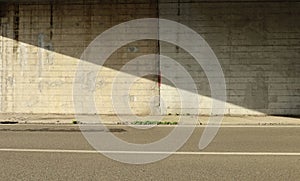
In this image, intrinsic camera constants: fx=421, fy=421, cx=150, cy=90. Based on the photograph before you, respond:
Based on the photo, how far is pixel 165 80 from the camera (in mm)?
16188

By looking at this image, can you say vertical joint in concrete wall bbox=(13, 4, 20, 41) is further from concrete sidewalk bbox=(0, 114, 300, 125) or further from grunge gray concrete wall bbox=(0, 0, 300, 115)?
concrete sidewalk bbox=(0, 114, 300, 125)

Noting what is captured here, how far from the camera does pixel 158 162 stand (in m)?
7.23

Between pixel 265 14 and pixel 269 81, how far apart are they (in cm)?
256

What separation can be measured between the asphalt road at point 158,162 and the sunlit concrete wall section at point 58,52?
5.60 meters

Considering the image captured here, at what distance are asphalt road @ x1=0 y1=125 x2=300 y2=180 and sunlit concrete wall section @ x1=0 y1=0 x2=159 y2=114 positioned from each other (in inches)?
221

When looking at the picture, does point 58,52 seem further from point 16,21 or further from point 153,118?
point 153,118

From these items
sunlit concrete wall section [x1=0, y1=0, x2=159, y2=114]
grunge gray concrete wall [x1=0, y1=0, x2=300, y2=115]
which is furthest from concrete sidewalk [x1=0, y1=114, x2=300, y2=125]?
sunlit concrete wall section [x1=0, y1=0, x2=159, y2=114]

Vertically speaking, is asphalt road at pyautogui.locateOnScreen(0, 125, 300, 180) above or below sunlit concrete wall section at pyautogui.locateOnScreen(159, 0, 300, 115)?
below

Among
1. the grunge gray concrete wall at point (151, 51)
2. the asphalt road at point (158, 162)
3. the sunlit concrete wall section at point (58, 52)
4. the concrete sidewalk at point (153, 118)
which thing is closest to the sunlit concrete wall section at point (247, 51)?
the grunge gray concrete wall at point (151, 51)

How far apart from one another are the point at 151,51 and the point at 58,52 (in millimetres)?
3687

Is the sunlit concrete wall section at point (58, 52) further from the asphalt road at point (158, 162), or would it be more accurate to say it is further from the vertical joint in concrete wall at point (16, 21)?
the asphalt road at point (158, 162)

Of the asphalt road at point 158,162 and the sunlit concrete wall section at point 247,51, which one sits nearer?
the asphalt road at point 158,162

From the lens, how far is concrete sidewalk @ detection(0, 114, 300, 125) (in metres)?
13.7

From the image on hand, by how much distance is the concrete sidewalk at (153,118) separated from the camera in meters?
13.7
